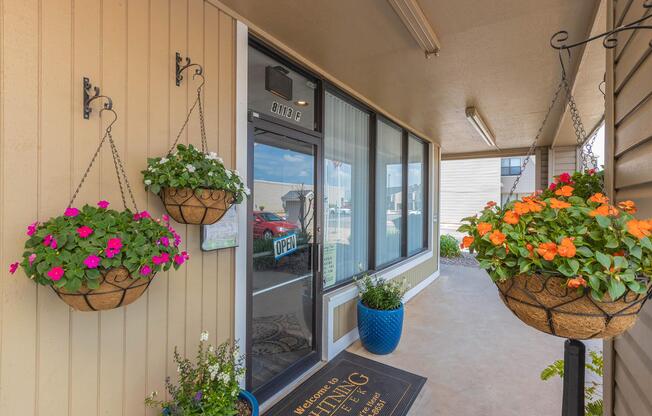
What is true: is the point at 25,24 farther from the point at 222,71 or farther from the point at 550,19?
the point at 550,19

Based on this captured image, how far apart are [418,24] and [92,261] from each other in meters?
2.05

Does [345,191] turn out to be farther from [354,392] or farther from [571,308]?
[571,308]

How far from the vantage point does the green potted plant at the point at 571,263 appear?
2.36 ft

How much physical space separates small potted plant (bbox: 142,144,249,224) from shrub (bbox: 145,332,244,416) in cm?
61

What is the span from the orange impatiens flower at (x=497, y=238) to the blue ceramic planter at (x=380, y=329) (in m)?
2.17

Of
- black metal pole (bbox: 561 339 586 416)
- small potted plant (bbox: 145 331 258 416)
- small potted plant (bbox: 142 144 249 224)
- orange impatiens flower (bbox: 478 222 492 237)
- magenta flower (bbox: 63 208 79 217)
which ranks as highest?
small potted plant (bbox: 142 144 249 224)

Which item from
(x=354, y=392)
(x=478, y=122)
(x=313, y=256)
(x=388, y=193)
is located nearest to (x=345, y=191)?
(x=313, y=256)

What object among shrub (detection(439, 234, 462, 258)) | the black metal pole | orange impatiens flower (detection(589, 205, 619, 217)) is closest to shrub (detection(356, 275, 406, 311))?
the black metal pole

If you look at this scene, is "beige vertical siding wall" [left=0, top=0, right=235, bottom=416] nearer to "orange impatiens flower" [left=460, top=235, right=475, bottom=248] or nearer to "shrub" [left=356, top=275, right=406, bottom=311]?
"orange impatiens flower" [left=460, top=235, right=475, bottom=248]

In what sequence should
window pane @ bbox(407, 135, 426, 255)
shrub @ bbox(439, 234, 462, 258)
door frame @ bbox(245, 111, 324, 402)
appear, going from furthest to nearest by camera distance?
1. shrub @ bbox(439, 234, 462, 258)
2. window pane @ bbox(407, 135, 426, 255)
3. door frame @ bbox(245, 111, 324, 402)

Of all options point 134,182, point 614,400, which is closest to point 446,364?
point 614,400

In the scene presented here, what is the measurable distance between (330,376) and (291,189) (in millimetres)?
1560

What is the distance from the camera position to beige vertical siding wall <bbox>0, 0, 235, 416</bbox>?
112cm

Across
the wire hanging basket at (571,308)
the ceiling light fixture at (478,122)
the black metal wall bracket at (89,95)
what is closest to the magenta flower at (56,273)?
the black metal wall bracket at (89,95)
